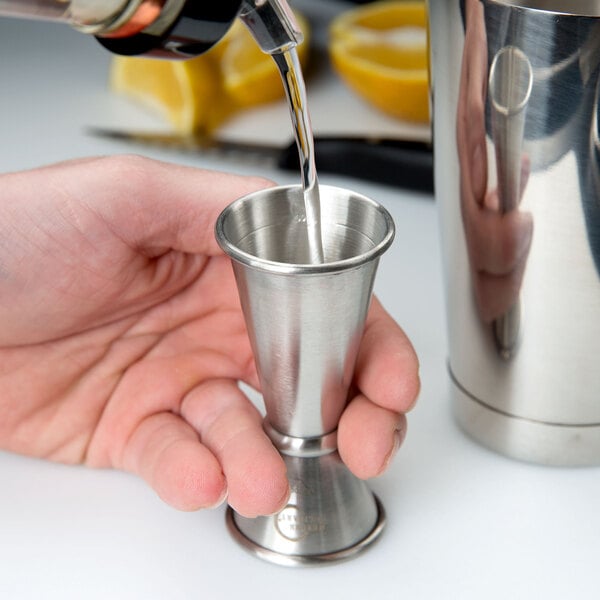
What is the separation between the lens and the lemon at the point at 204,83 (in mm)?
962

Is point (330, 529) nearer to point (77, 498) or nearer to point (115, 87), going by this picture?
point (77, 498)

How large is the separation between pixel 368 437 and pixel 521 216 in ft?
0.43

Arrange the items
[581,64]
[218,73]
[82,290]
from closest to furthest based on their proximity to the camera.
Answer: [581,64], [82,290], [218,73]

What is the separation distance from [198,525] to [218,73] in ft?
1.87

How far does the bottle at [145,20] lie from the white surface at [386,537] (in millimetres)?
243

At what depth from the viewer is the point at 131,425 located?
587 mm

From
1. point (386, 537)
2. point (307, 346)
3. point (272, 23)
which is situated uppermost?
point (272, 23)

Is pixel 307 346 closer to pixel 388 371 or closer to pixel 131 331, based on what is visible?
pixel 388 371

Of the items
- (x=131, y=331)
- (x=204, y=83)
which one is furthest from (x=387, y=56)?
(x=131, y=331)

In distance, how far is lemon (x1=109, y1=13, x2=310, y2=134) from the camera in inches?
37.9

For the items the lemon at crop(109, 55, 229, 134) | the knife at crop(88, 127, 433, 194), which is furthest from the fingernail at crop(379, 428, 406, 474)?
the lemon at crop(109, 55, 229, 134)

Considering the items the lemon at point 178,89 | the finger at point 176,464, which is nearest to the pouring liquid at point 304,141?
the finger at point 176,464

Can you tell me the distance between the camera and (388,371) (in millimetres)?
524

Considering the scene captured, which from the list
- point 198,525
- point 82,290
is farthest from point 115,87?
point 198,525
